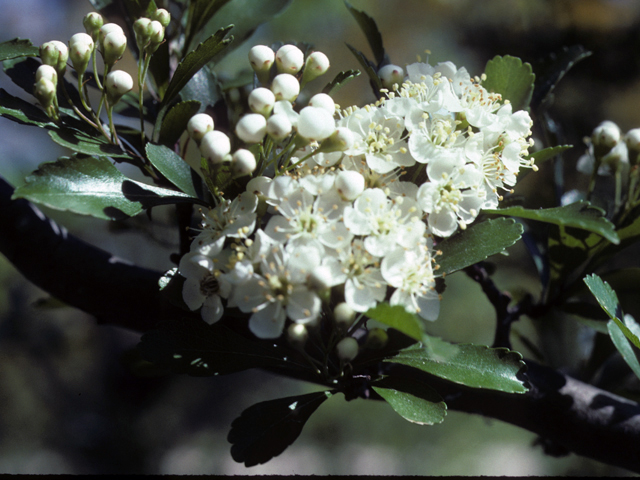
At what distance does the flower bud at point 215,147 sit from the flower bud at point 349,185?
12cm

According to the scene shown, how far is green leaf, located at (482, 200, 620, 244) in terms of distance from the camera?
50 cm

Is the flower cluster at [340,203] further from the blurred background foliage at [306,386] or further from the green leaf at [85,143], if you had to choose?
the blurred background foliage at [306,386]

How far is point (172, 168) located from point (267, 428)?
32 cm

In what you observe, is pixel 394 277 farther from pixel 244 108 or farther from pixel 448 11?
pixel 448 11

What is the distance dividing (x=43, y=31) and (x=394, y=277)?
3230mm

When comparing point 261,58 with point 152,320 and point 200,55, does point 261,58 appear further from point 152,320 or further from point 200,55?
point 152,320

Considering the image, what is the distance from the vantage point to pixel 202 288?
22.4 inches

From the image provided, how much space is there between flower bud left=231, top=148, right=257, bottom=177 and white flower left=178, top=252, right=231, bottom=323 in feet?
0.33

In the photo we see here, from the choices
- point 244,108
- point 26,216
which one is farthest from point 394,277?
point 26,216

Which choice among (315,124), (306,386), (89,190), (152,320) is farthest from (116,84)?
(306,386)

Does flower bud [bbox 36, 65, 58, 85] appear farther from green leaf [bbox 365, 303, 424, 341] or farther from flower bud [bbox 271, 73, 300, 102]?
green leaf [bbox 365, 303, 424, 341]

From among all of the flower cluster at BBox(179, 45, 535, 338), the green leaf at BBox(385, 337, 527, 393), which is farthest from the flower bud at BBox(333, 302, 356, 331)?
the green leaf at BBox(385, 337, 527, 393)

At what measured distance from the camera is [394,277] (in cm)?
51

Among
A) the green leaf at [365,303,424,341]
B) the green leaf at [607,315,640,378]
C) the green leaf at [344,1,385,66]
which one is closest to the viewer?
the green leaf at [365,303,424,341]
